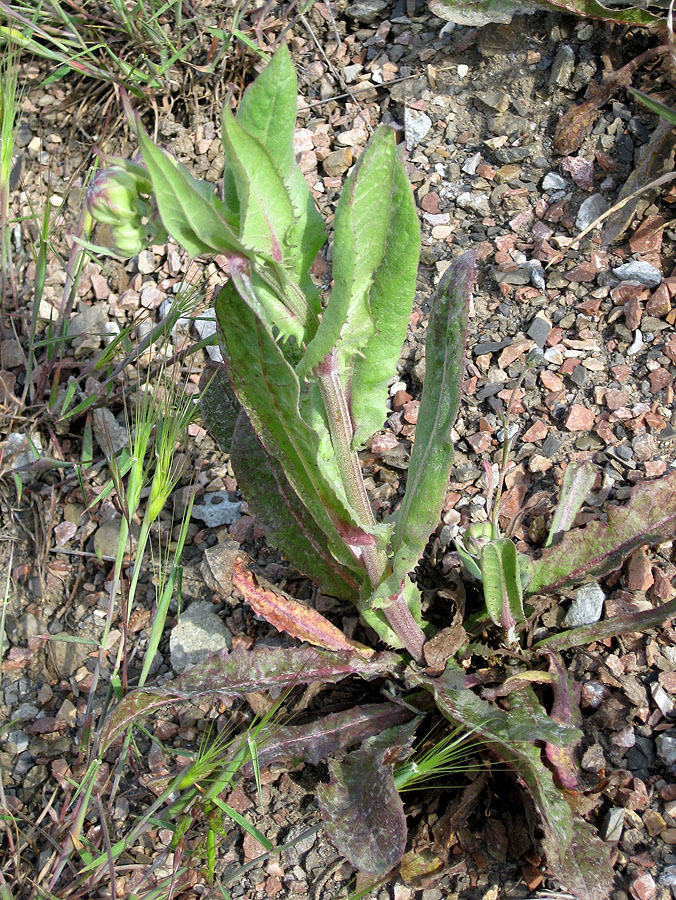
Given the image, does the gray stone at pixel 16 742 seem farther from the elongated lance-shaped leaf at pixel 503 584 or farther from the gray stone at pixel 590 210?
the gray stone at pixel 590 210

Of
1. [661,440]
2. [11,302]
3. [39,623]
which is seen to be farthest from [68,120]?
[661,440]

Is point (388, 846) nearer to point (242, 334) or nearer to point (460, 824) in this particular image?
point (460, 824)

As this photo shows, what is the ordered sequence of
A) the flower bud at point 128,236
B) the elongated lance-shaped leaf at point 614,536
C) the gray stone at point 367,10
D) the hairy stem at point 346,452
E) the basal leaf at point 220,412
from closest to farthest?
1. the flower bud at point 128,236
2. the hairy stem at point 346,452
3. the elongated lance-shaped leaf at point 614,536
4. the basal leaf at point 220,412
5. the gray stone at point 367,10

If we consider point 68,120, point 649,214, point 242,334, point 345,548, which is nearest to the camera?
point 242,334

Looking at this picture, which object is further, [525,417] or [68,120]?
[68,120]

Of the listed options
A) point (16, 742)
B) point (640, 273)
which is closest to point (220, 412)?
point (16, 742)

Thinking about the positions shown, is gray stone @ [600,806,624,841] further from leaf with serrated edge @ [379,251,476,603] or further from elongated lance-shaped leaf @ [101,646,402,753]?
leaf with serrated edge @ [379,251,476,603]

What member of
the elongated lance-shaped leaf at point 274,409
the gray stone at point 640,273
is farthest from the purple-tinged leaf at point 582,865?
the gray stone at point 640,273
